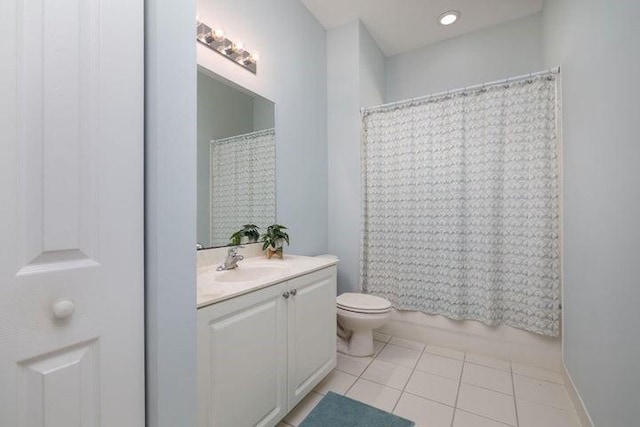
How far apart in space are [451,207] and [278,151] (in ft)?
4.68

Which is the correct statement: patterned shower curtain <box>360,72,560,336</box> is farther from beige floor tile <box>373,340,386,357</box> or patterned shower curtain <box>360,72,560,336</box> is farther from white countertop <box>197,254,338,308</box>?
white countertop <box>197,254,338,308</box>

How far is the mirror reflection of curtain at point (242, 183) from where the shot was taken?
1.71 metres

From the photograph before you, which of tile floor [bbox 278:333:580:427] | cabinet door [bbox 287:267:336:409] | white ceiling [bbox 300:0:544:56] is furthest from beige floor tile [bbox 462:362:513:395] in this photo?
white ceiling [bbox 300:0:544:56]

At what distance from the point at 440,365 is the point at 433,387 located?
0.30 m

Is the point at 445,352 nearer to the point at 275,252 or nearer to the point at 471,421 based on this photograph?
the point at 471,421

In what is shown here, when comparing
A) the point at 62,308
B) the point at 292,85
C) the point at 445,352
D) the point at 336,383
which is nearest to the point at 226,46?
the point at 292,85

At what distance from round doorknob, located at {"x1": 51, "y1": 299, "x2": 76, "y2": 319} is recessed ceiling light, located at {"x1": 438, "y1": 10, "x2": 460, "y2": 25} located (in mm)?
3133

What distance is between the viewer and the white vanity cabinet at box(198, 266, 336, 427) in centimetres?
101

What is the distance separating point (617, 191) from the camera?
3.57 ft

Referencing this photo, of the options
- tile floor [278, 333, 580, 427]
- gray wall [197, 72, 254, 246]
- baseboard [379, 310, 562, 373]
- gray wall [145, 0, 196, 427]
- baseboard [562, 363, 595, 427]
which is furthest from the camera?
baseboard [379, 310, 562, 373]

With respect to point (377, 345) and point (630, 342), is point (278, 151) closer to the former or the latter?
point (377, 345)

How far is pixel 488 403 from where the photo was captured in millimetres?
1608

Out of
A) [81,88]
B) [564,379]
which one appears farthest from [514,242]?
[81,88]

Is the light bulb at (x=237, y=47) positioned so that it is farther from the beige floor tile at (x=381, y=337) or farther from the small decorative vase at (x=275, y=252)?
the beige floor tile at (x=381, y=337)
